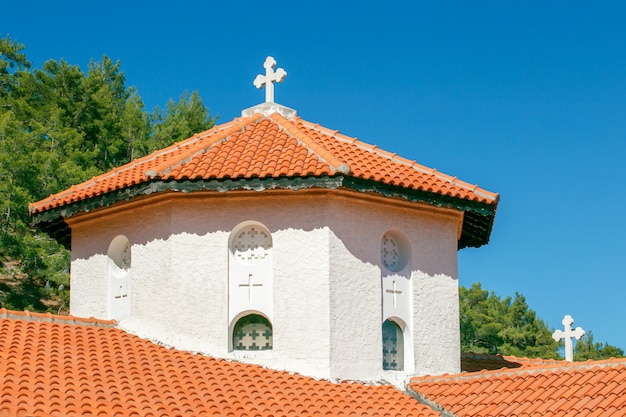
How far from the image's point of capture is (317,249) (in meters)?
14.7

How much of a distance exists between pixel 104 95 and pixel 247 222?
2813cm

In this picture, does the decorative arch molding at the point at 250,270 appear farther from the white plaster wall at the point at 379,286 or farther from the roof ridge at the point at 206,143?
the roof ridge at the point at 206,143

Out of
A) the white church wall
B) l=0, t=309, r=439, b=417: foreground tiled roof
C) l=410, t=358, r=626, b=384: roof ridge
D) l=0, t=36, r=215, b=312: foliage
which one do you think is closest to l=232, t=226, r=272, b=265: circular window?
l=0, t=309, r=439, b=417: foreground tiled roof

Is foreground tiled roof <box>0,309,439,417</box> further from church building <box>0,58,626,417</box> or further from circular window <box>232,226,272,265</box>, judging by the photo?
circular window <box>232,226,272,265</box>

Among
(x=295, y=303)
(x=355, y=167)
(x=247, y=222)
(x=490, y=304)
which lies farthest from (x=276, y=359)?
(x=490, y=304)

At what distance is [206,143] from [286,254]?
2.47m

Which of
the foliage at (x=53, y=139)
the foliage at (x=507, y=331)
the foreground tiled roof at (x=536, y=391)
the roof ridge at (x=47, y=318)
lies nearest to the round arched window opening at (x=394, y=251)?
the foreground tiled roof at (x=536, y=391)

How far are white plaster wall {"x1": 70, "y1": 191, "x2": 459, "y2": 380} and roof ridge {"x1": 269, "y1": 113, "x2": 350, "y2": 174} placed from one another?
0.59 m

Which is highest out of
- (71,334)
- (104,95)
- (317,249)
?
(104,95)

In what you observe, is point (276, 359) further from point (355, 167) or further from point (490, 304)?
point (490, 304)

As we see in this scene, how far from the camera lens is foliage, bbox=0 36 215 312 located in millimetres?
29016

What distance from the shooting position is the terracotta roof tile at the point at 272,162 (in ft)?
47.8

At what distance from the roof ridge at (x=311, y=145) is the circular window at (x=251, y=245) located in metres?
1.51

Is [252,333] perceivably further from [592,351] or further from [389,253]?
[592,351]
